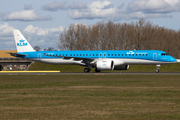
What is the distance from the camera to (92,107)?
1265cm

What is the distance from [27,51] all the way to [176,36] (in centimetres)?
7609

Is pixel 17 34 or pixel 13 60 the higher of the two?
pixel 17 34

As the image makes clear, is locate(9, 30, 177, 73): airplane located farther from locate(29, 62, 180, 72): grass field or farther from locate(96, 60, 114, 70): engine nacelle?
locate(29, 62, 180, 72): grass field

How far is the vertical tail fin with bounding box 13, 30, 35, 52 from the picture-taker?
53825 millimetres

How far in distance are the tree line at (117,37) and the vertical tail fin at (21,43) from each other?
1764 inches

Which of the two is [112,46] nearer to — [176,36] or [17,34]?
[176,36]

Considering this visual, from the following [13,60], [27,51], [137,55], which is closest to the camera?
[137,55]

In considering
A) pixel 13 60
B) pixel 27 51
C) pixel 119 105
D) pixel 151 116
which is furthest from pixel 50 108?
pixel 13 60

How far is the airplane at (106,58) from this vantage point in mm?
46875

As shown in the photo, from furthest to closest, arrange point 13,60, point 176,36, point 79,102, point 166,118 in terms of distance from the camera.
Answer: point 176,36 < point 13,60 < point 79,102 < point 166,118

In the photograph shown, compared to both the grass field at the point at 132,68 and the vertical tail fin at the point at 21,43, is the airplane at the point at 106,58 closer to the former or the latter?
the vertical tail fin at the point at 21,43

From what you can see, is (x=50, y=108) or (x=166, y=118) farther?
(x=50, y=108)

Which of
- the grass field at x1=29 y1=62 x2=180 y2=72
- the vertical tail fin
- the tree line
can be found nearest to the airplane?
the vertical tail fin

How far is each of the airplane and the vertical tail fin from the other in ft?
1.38
